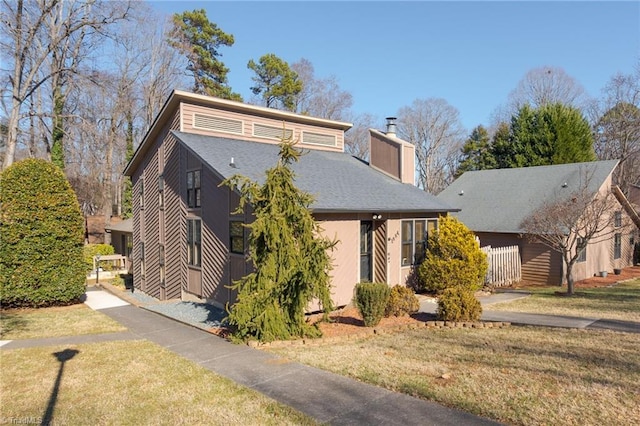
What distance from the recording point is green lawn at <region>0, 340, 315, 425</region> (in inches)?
220

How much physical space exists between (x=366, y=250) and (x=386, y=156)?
5.43 metres

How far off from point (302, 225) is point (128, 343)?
4.79 meters

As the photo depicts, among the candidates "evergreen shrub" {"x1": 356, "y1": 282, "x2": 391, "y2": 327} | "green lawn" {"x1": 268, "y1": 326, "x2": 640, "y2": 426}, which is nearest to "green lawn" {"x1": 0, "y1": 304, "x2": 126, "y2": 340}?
"green lawn" {"x1": 268, "y1": 326, "x2": 640, "y2": 426}

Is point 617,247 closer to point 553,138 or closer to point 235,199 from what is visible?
point 553,138

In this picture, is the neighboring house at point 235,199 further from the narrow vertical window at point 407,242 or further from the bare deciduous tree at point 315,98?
the bare deciduous tree at point 315,98

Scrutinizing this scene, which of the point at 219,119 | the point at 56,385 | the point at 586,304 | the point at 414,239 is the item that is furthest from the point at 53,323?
→ the point at 586,304

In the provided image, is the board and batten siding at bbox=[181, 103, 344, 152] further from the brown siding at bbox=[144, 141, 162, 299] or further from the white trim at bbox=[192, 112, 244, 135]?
the brown siding at bbox=[144, 141, 162, 299]

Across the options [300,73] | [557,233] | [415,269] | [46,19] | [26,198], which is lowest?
[415,269]

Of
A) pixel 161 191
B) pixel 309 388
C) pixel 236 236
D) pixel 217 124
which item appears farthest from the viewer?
pixel 161 191

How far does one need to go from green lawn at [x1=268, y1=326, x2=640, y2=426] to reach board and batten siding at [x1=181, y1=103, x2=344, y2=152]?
24.7 feet

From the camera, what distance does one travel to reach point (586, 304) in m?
12.9

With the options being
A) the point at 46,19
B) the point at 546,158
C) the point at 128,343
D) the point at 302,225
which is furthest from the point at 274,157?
the point at 546,158

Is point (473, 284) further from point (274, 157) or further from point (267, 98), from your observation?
point (267, 98)

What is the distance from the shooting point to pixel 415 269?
15.3m
